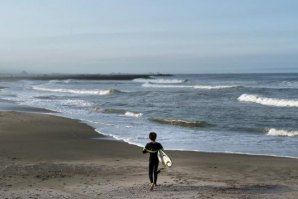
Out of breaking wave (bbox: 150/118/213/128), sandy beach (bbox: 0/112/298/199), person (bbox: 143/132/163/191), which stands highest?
→ person (bbox: 143/132/163/191)

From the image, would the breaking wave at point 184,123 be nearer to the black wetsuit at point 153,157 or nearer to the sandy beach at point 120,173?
the sandy beach at point 120,173

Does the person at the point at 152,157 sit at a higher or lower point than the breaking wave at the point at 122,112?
higher

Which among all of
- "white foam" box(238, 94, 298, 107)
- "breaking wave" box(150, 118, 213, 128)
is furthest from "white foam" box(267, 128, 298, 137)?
"white foam" box(238, 94, 298, 107)

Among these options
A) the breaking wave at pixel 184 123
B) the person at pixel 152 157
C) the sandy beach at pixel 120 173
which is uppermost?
the person at pixel 152 157

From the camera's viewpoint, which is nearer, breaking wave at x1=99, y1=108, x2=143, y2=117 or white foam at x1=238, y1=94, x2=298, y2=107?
breaking wave at x1=99, y1=108, x2=143, y2=117

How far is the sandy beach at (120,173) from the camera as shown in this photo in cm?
860

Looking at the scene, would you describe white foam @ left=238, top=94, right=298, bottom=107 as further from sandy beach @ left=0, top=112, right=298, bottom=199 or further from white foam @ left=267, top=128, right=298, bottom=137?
sandy beach @ left=0, top=112, right=298, bottom=199

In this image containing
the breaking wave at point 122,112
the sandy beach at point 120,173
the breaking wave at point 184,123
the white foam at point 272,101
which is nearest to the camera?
the sandy beach at point 120,173

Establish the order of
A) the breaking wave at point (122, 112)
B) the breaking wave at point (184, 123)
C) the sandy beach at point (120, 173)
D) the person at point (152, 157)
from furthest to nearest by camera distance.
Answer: the breaking wave at point (122, 112)
the breaking wave at point (184, 123)
the person at point (152, 157)
the sandy beach at point (120, 173)

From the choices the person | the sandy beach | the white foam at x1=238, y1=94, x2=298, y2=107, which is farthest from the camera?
the white foam at x1=238, y1=94, x2=298, y2=107

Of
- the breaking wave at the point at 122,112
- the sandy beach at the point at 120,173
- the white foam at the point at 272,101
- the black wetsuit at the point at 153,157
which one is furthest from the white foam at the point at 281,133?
the white foam at the point at 272,101

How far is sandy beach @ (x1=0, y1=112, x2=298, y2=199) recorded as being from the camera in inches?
339

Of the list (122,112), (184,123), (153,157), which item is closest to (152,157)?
(153,157)

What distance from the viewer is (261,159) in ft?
41.3
